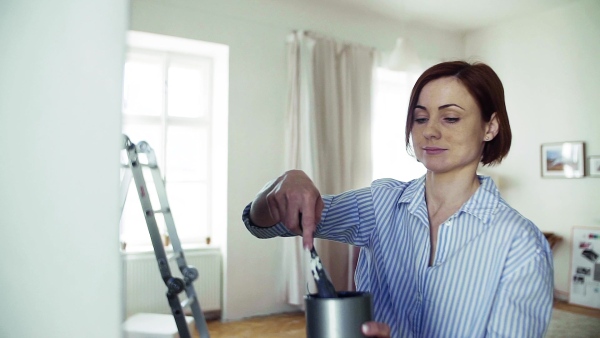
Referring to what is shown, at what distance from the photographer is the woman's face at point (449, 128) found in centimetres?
61

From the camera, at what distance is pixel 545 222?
2918 millimetres

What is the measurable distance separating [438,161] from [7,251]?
545 millimetres

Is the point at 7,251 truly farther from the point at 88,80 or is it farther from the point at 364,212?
the point at 364,212

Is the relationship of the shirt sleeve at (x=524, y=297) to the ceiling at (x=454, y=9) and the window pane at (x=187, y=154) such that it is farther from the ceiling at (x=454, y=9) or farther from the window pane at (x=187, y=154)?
the ceiling at (x=454, y=9)

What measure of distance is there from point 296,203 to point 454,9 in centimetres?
288

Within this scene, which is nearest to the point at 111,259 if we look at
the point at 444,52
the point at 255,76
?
the point at 255,76

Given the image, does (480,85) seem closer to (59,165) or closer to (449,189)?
(449,189)

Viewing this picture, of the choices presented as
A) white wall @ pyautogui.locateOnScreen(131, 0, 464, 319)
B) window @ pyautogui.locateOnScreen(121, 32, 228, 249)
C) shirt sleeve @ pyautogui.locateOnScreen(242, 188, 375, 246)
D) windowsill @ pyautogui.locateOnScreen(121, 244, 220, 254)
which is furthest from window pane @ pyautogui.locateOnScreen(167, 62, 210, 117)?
shirt sleeve @ pyautogui.locateOnScreen(242, 188, 375, 246)

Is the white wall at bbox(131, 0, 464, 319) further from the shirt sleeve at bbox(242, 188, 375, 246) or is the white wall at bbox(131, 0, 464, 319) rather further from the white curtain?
the shirt sleeve at bbox(242, 188, 375, 246)

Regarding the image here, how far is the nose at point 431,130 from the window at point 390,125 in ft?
8.04

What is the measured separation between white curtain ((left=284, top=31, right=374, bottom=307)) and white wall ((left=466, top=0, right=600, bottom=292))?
39.8 inches

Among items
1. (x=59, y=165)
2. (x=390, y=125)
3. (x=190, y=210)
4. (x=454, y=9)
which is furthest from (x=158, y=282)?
(x=454, y=9)

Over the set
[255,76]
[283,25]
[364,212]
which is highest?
[283,25]

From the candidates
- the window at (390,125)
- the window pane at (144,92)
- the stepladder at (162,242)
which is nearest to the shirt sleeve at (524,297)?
the stepladder at (162,242)
